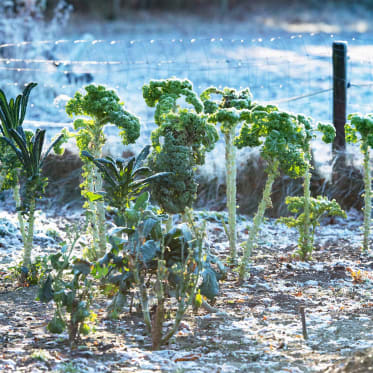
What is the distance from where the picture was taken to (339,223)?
7.82 meters

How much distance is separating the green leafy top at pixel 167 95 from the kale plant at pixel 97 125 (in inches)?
9.0

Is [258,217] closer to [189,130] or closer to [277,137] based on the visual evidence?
[277,137]

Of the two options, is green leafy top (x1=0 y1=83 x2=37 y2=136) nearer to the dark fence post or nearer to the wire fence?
the wire fence

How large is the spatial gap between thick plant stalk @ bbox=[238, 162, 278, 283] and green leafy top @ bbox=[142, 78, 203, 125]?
805mm

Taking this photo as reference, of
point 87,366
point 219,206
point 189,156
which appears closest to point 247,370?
point 87,366

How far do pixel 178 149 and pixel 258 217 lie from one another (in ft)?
2.69

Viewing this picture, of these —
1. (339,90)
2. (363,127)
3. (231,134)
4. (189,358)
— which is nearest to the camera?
(189,358)

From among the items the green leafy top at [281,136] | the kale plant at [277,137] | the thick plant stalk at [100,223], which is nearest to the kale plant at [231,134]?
the kale plant at [277,137]

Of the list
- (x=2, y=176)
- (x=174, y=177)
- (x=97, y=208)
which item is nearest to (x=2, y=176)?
(x=2, y=176)

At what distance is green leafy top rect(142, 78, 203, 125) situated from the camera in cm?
522

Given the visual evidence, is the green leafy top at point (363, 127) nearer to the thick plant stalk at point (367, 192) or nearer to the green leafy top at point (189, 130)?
the thick plant stalk at point (367, 192)

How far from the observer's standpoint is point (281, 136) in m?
4.83

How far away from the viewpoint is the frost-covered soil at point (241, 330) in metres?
3.84

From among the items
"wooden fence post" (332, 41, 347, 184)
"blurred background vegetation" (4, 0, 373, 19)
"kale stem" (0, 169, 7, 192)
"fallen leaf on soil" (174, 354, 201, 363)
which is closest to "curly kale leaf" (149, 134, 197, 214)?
"kale stem" (0, 169, 7, 192)
